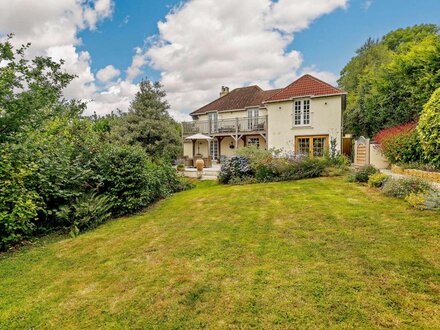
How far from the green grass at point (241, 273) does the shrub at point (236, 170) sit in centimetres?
587

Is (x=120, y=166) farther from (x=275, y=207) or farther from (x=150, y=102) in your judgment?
(x=150, y=102)

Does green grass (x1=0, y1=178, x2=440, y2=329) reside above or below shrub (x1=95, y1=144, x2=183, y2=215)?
below

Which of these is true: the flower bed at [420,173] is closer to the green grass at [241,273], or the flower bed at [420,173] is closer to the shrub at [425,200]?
the shrub at [425,200]

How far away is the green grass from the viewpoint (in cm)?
268

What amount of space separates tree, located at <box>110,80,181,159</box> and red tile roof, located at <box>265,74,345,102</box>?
8109mm

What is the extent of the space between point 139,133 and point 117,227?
1314 cm

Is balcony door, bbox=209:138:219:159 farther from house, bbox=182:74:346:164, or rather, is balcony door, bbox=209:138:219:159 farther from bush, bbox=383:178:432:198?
bush, bbox=383:178:432:198

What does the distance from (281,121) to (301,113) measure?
1528 millimetres

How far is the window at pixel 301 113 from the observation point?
1880 cm

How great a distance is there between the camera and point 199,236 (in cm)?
504

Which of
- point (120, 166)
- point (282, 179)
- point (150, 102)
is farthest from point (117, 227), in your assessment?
point (150, 102)

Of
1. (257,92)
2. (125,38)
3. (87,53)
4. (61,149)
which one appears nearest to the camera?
(61,149)

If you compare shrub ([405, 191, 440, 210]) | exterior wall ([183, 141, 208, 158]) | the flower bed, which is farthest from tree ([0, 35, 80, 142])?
exterior wall ([183, 141, 208, 158])

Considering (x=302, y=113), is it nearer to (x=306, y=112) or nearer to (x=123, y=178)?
(x=306, y=112)
